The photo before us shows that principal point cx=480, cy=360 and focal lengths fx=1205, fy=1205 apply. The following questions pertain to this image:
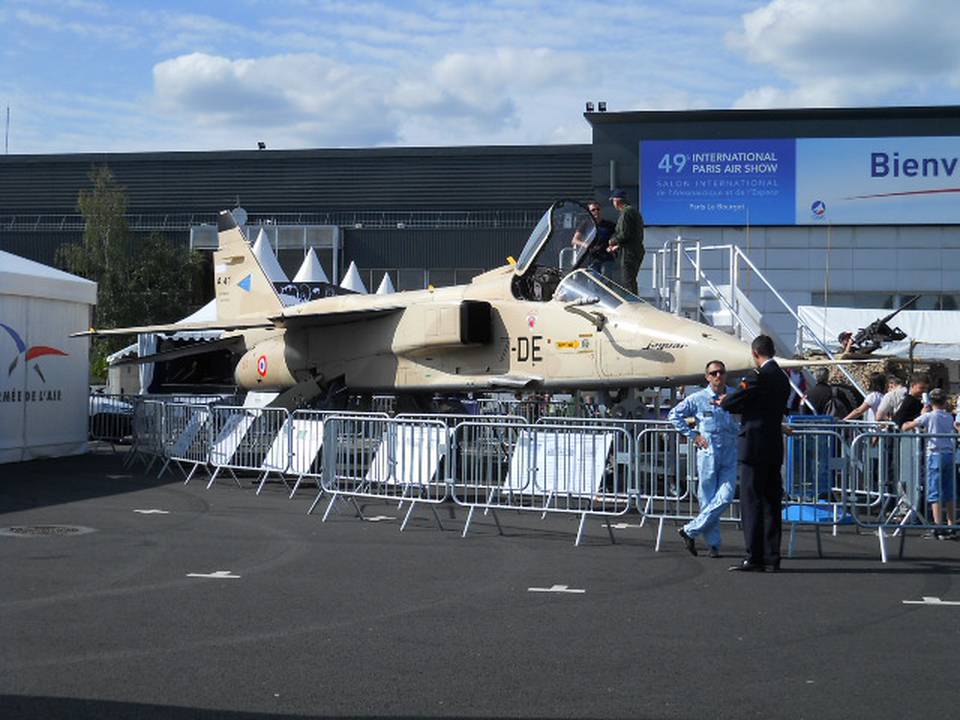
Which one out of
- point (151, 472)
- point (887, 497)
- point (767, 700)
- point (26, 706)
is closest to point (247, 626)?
point (26, 706)

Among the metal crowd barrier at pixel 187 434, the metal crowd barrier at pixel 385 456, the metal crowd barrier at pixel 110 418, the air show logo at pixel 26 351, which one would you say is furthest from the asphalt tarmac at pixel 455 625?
the metal crowd barrier at pixel 110 418

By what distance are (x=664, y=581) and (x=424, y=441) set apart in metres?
3.86

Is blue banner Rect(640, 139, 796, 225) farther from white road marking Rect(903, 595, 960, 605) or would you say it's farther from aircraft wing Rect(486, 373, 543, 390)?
white road marking Rect(903, 595, 960, 605)

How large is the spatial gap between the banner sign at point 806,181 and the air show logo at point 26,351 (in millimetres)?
28062

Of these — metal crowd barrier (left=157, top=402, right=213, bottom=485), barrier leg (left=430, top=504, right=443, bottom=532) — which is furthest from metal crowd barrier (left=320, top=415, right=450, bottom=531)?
metal crowd barrier (left=157, top=402, right=213, bottom=485)

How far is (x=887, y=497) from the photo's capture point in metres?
10.7

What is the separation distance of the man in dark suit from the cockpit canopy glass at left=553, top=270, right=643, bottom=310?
537 centimetres

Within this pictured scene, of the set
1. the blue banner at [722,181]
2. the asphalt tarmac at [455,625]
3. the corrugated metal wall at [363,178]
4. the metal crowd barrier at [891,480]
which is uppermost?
the corrugated metal wall at [363,178]

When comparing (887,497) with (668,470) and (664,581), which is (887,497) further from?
(664,581)

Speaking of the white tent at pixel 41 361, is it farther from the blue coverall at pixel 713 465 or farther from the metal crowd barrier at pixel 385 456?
the blue coverall at pixel 713 465

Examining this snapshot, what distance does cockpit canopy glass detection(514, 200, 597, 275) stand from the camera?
1622 centimetres

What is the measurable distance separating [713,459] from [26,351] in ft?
43.0

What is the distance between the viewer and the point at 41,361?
19891mm

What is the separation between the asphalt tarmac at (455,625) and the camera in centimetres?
575
